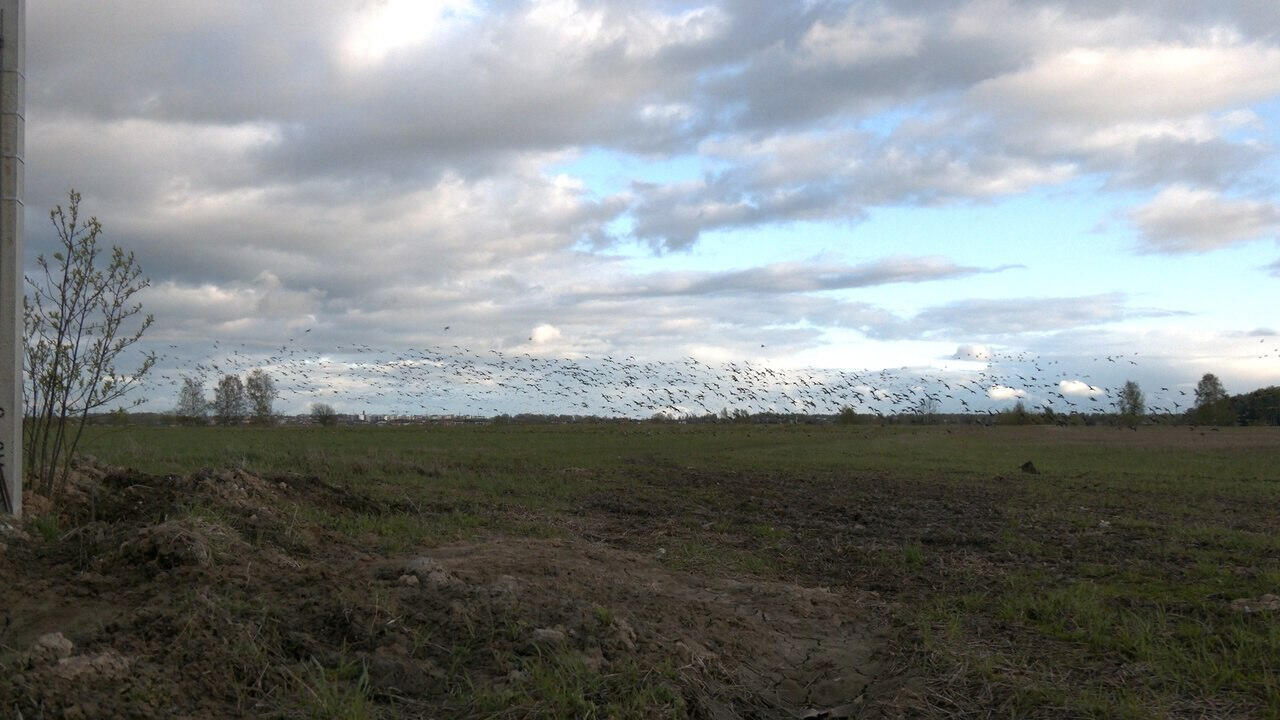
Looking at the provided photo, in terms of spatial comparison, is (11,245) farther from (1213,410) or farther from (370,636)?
(1213,410)

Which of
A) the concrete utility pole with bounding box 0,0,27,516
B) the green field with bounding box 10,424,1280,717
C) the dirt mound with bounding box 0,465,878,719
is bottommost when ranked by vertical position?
the green field with bounding box 10,424,1280,717

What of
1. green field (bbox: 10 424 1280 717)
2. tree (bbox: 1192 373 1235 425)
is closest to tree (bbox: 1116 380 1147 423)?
tree (bbox: 1192 373 1235 425)

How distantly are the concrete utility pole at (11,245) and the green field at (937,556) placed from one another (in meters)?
0.71

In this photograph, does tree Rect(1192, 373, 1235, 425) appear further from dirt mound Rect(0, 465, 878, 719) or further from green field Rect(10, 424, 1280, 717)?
dirt mound Rect(0, 465, 878, 719)

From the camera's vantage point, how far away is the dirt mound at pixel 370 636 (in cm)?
405

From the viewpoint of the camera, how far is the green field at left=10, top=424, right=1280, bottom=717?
479 cm

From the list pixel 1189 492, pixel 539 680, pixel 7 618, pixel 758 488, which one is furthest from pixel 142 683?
pixel 1189 492

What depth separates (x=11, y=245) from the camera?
6895 millimetres

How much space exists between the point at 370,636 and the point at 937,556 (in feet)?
22.1

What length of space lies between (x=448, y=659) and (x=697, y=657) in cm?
135

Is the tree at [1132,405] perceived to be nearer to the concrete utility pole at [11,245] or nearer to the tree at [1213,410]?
the tree at [1213,410]

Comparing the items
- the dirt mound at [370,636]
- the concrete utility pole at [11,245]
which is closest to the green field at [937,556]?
the dirt mound at [370,636]

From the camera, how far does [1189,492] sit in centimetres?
1745

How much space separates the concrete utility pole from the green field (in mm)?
713
